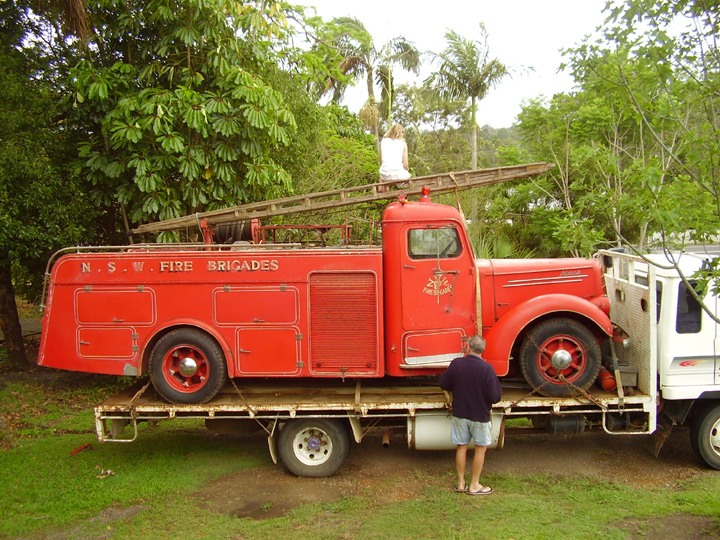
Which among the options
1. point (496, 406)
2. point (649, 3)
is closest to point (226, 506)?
point (496, 406)

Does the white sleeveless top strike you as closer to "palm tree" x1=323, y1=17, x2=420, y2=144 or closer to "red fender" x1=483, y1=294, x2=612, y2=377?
"red fender" x1=483, y1=294, x2=612, y2=377

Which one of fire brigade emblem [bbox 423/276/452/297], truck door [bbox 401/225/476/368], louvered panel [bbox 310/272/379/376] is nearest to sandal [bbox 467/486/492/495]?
truck door [bbox 401/225/476/368]

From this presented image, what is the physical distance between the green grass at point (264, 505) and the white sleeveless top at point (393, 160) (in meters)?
3.86

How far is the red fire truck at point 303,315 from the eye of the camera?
703 cm

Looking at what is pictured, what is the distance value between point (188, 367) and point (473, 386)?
10.5 ft

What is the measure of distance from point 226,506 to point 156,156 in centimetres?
548

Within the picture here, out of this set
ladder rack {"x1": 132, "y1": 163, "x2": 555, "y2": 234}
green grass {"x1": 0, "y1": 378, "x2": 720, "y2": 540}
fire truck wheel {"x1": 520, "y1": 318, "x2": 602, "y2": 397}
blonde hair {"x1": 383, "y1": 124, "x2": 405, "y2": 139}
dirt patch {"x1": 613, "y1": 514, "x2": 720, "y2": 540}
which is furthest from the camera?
blonde hair {"x1": 383, "y1": 124, "x2": 405, "y2": 139}

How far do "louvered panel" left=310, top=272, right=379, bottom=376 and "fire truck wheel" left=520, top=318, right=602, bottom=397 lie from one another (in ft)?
5.78

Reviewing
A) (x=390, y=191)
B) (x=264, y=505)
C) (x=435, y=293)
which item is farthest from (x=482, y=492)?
(x=390, y=191)

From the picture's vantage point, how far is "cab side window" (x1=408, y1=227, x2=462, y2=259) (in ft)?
23.3

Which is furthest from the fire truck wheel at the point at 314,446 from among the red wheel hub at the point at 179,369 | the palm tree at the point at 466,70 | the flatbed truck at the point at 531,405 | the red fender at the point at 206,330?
the palm tree at the point at 466,70

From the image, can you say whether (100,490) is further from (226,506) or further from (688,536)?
(688,536)

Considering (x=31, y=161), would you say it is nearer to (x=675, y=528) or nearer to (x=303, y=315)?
(x=303, y=315)

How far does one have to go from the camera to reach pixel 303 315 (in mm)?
7078
